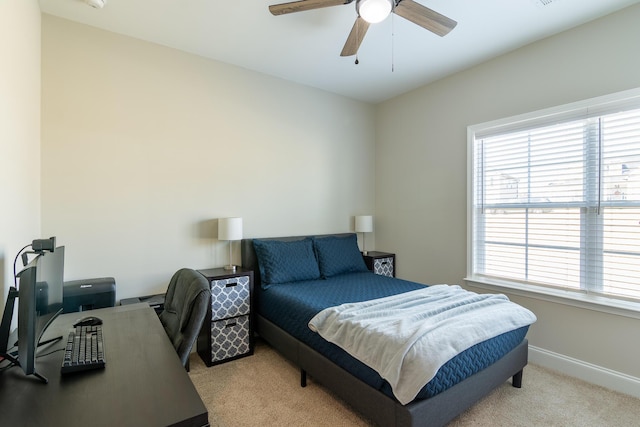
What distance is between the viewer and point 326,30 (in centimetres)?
266

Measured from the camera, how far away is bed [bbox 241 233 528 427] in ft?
5.63

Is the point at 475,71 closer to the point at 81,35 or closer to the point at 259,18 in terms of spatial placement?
the point at 259,18

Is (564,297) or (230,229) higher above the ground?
(230,229)

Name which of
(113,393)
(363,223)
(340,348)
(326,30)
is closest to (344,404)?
(340,348)

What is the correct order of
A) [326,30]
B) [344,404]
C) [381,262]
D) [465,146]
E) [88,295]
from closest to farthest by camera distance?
[344,404]
[88,295]
[326,30]
[465,146]
[381,262]

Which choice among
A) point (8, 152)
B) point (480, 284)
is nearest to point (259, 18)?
point (8, 152)

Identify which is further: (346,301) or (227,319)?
(227,319)

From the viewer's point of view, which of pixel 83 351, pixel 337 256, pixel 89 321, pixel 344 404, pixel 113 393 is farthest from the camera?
pixel 337 256

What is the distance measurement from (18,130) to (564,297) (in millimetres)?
4143

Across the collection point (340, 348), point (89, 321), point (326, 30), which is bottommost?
point (340, 348)

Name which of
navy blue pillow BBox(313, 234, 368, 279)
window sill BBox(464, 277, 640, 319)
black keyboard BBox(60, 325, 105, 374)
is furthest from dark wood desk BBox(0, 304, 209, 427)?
window sill BBox(464, 277, 640, 319)

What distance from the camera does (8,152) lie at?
159 centimetres

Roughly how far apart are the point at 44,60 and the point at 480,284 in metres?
4.42

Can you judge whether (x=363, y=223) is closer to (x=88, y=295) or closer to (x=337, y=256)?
(x=337, y=256)
